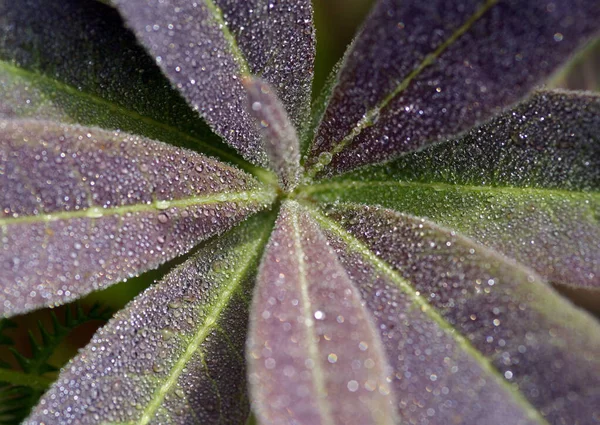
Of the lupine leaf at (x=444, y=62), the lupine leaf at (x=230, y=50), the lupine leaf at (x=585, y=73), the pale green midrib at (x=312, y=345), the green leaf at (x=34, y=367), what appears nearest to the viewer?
the pale green midrib at (x=312, y=345)

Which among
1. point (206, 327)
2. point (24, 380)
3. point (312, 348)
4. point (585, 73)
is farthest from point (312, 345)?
point (585, 73)

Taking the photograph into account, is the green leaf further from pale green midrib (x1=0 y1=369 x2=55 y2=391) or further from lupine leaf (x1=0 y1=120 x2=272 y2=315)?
lupine leaf (x1=0 y1=120 x2=272 y2=315)

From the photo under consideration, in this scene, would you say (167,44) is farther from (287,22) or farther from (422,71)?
(422,71)

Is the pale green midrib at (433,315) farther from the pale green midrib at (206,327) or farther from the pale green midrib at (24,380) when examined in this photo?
the pale green midrib at (24,380)

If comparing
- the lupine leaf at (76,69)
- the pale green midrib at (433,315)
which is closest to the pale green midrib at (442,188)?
the pale green midrib at (433,315)

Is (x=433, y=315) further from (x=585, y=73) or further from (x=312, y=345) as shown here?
(x=585, y=73)
